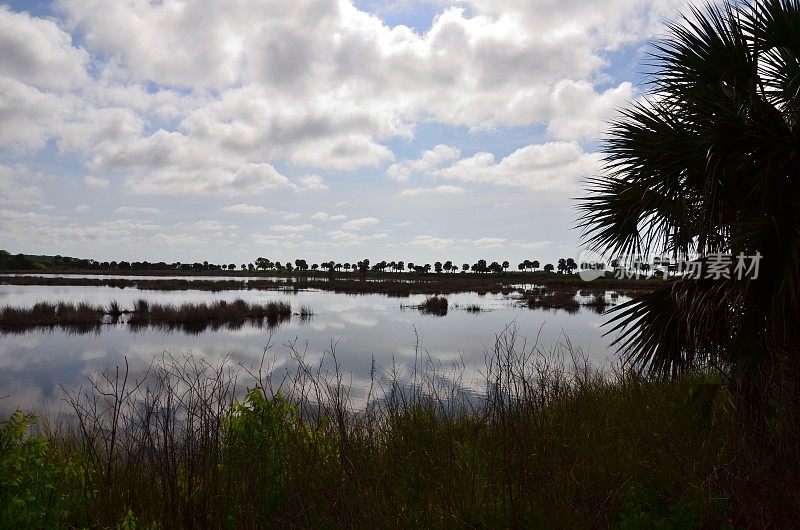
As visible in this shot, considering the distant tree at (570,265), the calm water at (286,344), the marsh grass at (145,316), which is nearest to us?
the calm water at (286,344)

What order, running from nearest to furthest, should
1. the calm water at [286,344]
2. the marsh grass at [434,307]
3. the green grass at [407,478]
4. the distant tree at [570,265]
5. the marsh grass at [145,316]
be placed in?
the green grass at [407,478] < the calm water at [286,344] < the marsh grass at [145,316] < the marsh grass at [434,307] < the distant tree at [570,265]

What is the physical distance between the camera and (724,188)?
5.53 metres

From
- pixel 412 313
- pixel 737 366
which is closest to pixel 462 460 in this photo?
pixel 737 366

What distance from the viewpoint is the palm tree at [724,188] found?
5004mm

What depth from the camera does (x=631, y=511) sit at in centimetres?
374

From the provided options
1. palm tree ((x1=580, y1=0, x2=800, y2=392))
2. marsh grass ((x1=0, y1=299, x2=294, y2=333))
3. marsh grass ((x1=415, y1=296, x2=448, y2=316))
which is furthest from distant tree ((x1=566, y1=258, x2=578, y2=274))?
palm tree ((x1=580, y1=0, x2=800, y2=392))

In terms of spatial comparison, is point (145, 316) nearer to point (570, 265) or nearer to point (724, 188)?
point (724, 188)

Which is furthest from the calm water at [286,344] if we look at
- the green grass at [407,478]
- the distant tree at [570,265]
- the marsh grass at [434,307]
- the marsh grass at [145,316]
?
the distant tree at [570,265]

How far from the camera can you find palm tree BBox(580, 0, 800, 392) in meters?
5.00

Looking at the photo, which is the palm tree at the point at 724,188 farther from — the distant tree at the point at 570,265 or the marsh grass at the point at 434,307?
the distant tree at the point at 570,265

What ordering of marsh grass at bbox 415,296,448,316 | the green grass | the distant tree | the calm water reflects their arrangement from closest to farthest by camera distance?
the green grass < the calm water < marsh grass at bbox 415,296,448,316 < the distant tree

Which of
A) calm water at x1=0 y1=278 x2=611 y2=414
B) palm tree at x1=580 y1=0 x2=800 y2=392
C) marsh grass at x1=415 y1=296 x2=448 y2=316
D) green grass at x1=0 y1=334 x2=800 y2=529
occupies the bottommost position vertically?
calm water at x1=0 y1=278 x2=611 y2=414

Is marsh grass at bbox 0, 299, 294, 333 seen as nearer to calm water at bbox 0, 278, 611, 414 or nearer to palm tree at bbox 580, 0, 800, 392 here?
calm water at bbox 0, 278, 611, 414

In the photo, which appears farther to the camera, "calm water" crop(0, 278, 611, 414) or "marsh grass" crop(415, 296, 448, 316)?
"marsh grass" crop(415, 296, 448, 316)
